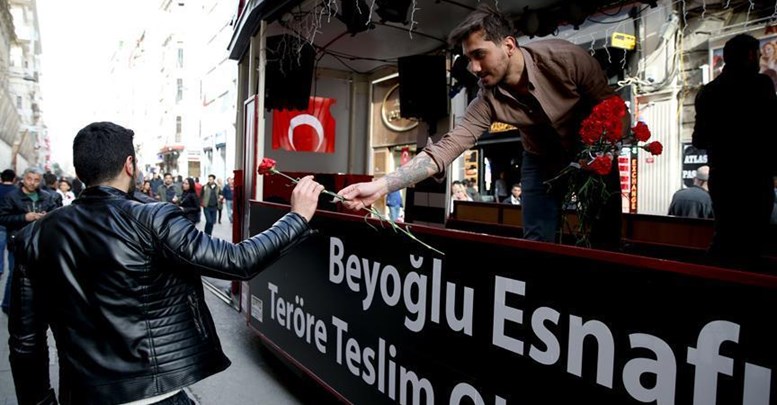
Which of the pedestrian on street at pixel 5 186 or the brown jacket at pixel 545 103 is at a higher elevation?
the brown jacket at pixel 545 103

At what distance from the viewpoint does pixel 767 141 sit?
2.55m

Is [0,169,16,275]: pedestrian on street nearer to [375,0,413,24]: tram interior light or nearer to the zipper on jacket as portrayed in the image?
[375,0,413,24]: tram interior light

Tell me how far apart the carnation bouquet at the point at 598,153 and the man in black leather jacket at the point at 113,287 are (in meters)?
1.32

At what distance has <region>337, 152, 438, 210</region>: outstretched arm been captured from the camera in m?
2.45

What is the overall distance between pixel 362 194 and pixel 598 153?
1.05m

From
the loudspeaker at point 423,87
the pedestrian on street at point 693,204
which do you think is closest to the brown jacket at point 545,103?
the pedestrian on street at point 693,204

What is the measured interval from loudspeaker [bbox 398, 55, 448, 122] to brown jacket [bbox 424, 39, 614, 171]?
4.17 m

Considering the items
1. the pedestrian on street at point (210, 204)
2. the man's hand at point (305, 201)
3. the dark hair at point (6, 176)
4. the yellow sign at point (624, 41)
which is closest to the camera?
the man's hand at point (305, 201)

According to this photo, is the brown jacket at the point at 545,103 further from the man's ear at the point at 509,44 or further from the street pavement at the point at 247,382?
the street pavement at the point at 247,382

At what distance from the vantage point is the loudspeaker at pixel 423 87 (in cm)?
676

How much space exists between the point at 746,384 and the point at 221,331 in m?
5.23

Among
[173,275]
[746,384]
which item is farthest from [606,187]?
[173,275]

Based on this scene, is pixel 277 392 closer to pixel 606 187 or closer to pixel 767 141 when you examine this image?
pixel 606 187

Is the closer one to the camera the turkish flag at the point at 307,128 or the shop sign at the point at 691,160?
the turkish flag at the point at 307,128
